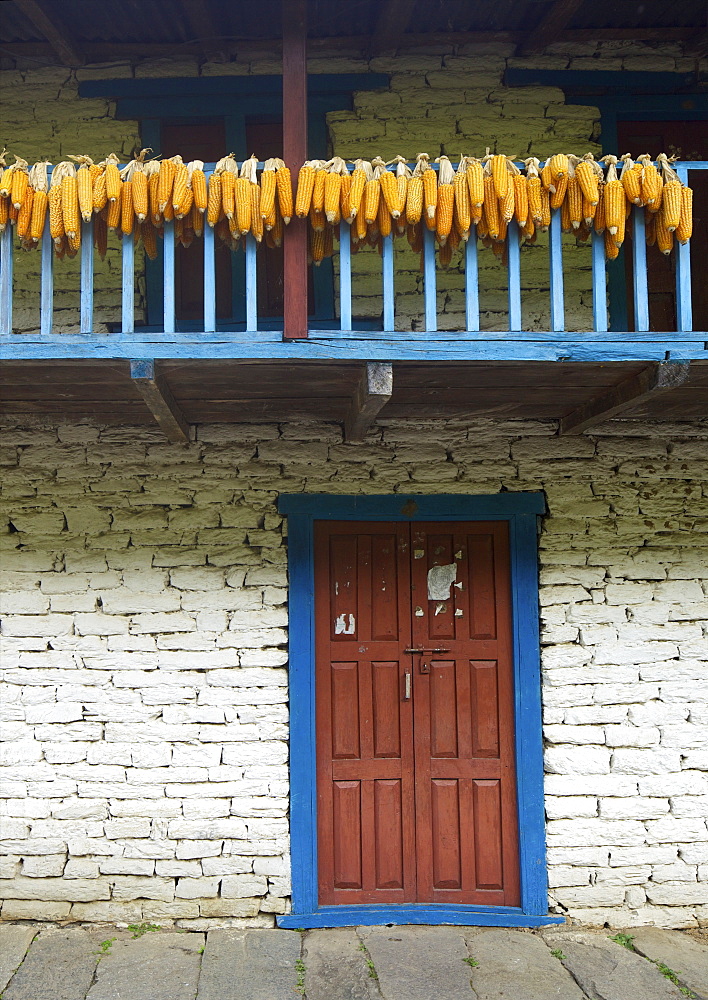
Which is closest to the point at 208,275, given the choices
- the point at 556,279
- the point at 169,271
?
the point at 169,271

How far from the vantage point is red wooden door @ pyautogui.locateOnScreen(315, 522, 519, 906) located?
16.2 ft

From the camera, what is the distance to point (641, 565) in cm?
506

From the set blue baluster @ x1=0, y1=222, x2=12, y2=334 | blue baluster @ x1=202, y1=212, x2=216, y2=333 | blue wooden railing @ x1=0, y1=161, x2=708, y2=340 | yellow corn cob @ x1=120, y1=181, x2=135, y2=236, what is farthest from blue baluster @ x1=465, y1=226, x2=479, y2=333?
blue baluster @ x1=0, y1=222, x2=12, y2=334

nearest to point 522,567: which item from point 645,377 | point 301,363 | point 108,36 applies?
point 645,377

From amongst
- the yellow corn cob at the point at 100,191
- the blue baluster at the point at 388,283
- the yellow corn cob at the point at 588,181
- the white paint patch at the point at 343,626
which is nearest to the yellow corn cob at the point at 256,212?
the blue baluster at the point at 388,283

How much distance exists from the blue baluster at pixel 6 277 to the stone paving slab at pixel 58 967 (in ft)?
11.7

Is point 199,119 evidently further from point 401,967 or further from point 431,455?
point 401,967

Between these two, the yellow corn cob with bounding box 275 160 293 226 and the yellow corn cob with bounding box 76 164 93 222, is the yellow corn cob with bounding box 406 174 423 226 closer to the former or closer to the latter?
the yellow corn cob with bounding box 275 160 293 226

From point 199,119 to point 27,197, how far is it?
1.99 metres

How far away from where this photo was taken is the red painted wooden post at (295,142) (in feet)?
13.1

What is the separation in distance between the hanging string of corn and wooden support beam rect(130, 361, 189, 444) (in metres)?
0.77

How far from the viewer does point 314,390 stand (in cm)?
448

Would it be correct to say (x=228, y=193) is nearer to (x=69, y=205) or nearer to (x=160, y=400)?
(x=69, y=205)

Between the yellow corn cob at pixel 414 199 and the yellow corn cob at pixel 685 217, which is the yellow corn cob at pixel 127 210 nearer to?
the yellow corn cob at pixel 414 199
